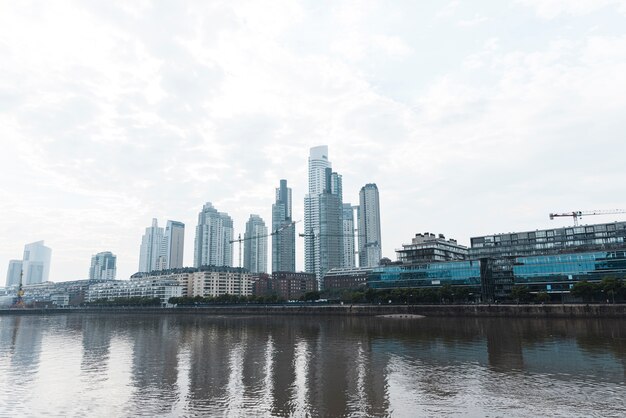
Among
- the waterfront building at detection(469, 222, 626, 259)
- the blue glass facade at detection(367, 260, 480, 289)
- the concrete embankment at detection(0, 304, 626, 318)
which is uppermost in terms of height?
the waterfront building at detection(469, 222, 626, 259)

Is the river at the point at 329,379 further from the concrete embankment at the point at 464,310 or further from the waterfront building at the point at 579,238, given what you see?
the waterfront building at the point at 579,238

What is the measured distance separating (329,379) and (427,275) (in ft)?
452

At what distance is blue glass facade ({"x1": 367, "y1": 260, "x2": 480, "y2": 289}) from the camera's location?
161 metres

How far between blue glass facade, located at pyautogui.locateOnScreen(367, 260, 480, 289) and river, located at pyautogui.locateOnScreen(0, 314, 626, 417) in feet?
300

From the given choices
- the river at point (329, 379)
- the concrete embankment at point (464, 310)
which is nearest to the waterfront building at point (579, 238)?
the concrete embankment at point (464, 310)

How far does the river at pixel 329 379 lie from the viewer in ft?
101

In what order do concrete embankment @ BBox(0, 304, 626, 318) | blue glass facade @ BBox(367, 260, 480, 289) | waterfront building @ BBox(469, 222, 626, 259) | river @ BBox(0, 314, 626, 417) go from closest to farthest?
river @ BBox(0, 314, 626, 417), concrete embankment @ BBox(0, 304, 626, 318), blue glass facade @ BBox(367, 260, 480, 289), waterfront building @ BBox(469, 222, 626, 259)

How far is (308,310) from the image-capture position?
16438 cm

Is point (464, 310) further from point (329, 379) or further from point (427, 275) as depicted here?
point (329, 379)

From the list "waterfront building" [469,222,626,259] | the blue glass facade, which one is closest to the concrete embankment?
the blue glass facade

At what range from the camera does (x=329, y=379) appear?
131 feet

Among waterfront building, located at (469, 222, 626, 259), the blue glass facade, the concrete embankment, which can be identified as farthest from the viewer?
waterfront building, located at (469, 222, 626, 259)

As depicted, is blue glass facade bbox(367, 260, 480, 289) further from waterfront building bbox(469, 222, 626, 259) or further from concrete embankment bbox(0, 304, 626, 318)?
waterfront building bbox(469, 222, 626, 259)

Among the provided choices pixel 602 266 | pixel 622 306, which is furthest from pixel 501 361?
pixel 602 266
